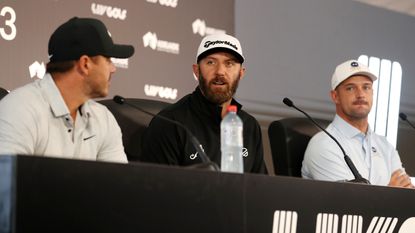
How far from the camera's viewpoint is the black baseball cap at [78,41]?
2.31 meters

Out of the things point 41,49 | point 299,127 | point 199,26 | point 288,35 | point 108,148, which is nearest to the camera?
point 108,148

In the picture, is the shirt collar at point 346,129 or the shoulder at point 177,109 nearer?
the shoulder at point 177,109

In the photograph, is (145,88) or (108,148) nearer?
(108,148)

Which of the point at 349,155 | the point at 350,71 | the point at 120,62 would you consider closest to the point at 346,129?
the point at 349,155

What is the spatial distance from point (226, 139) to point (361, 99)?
5.04 feet

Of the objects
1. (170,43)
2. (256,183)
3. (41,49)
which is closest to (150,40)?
(170,43)

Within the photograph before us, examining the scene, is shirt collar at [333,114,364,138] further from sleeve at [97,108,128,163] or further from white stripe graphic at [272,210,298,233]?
white stripe graphic at [272,210,298,233]

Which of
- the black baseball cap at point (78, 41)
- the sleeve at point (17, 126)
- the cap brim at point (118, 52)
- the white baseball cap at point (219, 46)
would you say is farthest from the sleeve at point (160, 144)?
the sleeve at point (17, 126)

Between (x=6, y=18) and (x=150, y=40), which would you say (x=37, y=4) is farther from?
(x=150, y=40)

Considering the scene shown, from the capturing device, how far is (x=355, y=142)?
3568 millimetres

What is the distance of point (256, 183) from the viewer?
1.83m

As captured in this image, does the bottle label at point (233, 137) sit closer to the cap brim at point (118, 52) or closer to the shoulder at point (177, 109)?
the cap brim at point (118, 52)

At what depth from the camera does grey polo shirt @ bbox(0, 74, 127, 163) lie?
2113mm

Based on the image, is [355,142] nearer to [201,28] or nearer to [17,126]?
[201,28]
